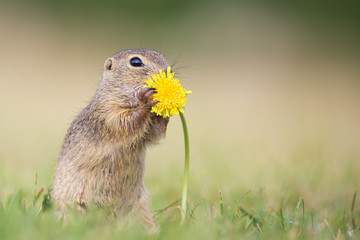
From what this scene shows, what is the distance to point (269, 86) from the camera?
1380cm

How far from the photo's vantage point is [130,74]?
4.48 metres

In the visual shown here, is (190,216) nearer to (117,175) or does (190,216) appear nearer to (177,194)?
(117,175)

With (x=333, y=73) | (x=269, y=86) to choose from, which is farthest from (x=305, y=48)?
(x=269, y=86)

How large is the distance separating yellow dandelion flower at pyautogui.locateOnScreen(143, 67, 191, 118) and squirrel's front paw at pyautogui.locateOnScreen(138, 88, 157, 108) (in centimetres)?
5

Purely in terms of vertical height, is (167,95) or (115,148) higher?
(167,95)

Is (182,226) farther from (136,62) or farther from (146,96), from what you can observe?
(136,62)

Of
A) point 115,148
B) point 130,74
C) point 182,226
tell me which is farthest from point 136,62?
point 182,226

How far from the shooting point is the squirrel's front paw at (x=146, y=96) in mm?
3986

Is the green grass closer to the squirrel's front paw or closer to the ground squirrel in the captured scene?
the ground squirrel

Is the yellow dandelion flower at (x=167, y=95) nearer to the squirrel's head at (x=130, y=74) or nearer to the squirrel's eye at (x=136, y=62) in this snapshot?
the squirrel's head at (x=130, y=74)

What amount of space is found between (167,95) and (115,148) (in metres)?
0.73

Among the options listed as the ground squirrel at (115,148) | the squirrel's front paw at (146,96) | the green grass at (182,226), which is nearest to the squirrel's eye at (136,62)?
the ground squirrel at (115,148)

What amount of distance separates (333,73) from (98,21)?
7718 millimetres

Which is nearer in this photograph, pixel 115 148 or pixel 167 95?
pixel 167 95
